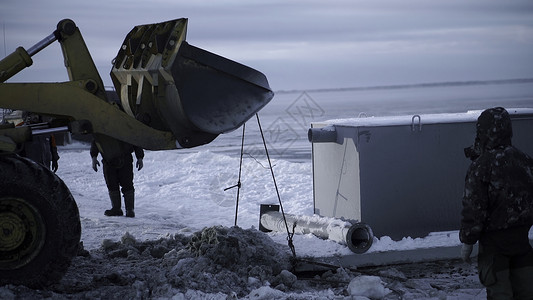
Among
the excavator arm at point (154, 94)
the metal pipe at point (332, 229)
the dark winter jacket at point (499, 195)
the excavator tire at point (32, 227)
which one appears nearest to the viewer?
the dark winter jacket at point (499, 195)

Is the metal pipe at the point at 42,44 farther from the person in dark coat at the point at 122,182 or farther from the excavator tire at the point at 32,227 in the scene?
the person in dark coat at the point at 122,182

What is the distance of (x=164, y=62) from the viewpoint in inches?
261

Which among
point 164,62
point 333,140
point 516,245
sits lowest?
point 516,245

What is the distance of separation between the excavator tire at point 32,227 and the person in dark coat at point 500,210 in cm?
323

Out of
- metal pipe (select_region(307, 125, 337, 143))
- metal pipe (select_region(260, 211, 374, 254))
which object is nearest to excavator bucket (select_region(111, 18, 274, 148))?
metal pipe (select_region(307, 125, 337, 143))

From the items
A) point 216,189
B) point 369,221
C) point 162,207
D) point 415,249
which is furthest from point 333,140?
point 216,189

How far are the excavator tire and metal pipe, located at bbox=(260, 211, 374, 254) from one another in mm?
Result: 2747

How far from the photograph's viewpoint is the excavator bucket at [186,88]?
21.8 ft

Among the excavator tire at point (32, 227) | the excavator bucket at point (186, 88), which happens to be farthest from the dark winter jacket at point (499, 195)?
the excavator tire at point (32, 227)

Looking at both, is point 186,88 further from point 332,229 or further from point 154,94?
point 332,229

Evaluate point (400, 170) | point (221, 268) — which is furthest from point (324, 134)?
point (221, 268)

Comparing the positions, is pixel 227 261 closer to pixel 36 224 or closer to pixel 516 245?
pixel 36 224

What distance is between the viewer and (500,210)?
529 centimetres

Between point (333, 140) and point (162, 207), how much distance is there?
538cm
